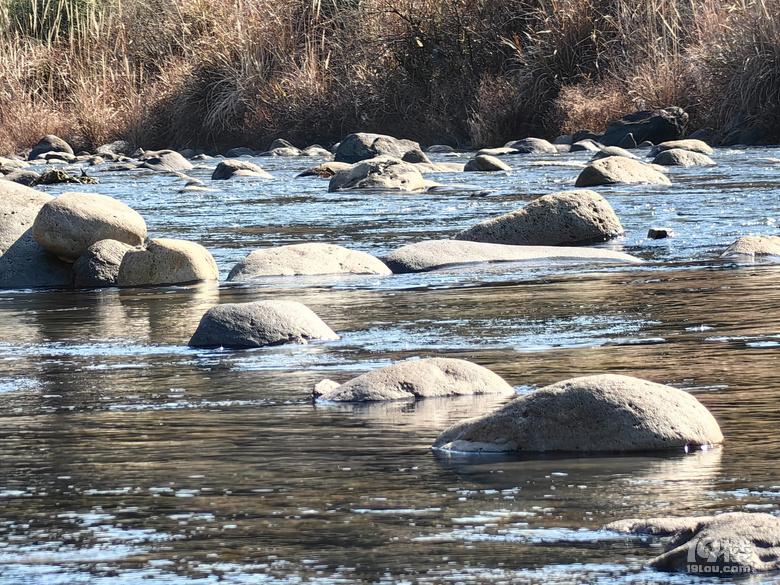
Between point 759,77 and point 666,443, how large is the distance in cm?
1527

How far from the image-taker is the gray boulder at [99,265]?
7.44 metres

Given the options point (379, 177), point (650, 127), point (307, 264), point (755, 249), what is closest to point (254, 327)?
point (307, 264)

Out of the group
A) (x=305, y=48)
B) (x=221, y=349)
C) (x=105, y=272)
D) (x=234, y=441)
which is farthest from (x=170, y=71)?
(x=234, y=441)

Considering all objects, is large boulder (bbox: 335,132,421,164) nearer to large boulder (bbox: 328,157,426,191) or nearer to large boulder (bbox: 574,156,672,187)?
large boulder (bbox: 328,157,426,191)

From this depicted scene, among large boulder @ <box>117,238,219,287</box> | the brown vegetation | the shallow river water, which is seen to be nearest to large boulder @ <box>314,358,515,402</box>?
the shallow river water

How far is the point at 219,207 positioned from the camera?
12.4 metres

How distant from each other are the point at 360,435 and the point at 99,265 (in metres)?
4.43

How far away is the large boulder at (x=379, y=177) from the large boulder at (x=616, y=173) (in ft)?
6.60

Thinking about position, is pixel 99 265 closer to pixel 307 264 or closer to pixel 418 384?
pixel 307 264

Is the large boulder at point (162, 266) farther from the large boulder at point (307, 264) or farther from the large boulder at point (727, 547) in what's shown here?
the large boulder at point (727, 547)

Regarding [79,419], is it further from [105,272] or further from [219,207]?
[219,207]

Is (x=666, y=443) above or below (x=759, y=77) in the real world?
below

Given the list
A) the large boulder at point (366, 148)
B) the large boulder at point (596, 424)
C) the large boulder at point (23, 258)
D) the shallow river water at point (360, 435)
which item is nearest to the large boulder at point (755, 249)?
the shallow river water at point (360, 435)

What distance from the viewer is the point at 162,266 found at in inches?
287
